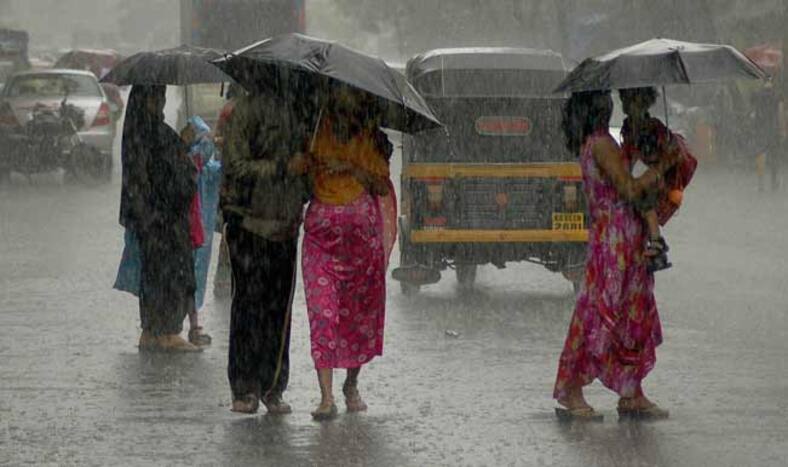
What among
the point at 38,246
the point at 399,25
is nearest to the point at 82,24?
the point at 399,25

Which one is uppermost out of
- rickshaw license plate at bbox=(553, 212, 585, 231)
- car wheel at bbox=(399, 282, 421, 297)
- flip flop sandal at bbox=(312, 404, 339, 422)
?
rickshaw license plate at bbox=(553, 212, 585, 231)

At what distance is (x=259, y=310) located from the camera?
349 inches

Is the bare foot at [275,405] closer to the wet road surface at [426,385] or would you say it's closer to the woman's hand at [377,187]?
the wet road surface at [426,385]

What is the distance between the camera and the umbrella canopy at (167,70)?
10.8m

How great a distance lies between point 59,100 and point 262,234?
2069 cm

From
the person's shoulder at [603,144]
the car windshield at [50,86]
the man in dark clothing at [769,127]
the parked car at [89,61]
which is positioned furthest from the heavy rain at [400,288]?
the parked car at [89,61]

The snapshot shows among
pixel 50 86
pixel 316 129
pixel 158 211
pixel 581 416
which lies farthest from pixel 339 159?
pixel 50 86

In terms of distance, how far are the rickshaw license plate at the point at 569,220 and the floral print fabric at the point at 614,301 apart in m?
5.75

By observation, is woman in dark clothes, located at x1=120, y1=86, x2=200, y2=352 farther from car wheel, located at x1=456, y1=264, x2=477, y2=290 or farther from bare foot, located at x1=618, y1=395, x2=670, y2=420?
car wheel, located at x1=456, y1=264, x2=477, y2=290

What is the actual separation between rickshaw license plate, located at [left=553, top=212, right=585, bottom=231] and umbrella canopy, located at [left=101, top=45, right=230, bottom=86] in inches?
157

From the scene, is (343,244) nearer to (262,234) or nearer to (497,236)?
(262,234)

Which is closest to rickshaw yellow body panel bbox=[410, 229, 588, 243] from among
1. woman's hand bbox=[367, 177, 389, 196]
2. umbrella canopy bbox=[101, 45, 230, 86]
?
umbrella canopy bbox=[101, 45, 230, 86]

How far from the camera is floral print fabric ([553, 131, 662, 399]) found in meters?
8.67

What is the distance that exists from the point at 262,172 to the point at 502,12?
2033 inches
